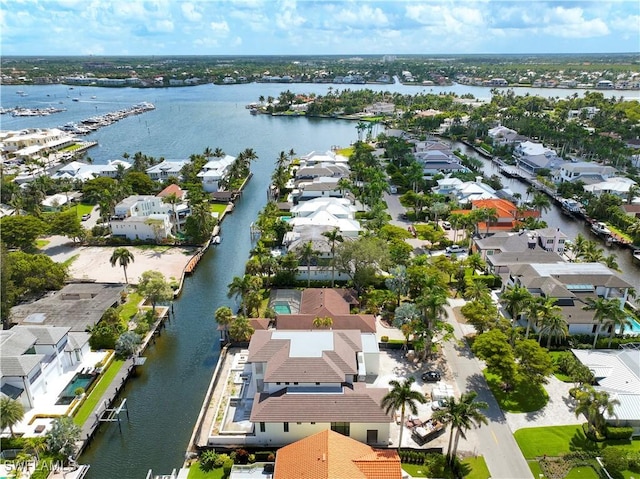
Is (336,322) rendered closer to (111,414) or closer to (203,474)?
(203,474)

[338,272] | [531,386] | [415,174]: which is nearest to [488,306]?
[531,386]

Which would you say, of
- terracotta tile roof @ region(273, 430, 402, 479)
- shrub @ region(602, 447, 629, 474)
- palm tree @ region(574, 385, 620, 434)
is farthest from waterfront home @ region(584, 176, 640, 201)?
terracotta tile roof @ region(273, 430, 402, 479)

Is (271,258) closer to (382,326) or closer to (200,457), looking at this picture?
(382,326)

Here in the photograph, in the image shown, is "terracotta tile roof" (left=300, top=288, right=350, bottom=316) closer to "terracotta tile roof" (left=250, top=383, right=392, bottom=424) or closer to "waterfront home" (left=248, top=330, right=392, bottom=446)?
"waterfront home" (left=248, top=330, right=392, bottom=446)

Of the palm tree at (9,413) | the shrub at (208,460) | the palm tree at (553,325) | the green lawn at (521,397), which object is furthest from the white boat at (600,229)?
the palm tree at (9,413)

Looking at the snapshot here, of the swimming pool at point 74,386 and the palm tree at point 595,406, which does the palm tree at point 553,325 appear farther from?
the swimming pool at point 74,386

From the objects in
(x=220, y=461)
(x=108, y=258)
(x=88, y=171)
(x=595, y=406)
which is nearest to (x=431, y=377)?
(x=595, y=406)
